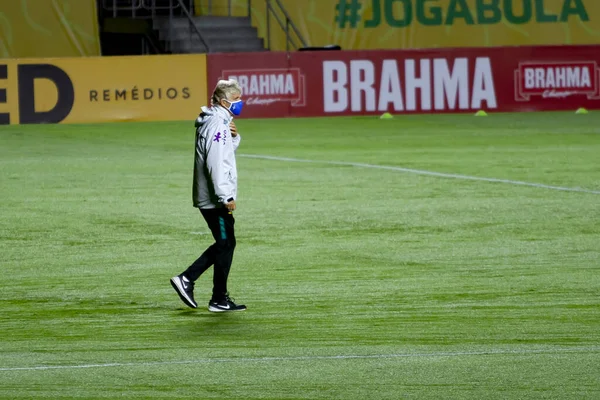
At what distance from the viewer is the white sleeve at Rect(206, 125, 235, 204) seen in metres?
9.45

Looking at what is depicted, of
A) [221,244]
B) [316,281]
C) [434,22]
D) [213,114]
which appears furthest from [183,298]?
[434,22]

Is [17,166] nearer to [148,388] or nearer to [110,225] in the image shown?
[110,225]

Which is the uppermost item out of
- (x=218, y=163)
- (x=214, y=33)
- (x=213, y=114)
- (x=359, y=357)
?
(x=214, y=33)

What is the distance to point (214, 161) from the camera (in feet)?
31.0

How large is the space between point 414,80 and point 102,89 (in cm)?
779

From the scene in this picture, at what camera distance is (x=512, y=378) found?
7609mm

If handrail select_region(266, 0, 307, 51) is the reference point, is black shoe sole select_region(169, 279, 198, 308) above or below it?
below

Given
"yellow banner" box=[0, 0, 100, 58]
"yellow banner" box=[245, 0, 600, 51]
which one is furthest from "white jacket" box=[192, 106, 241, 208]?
"yellow banner" box=[245, 0, 600, 51]

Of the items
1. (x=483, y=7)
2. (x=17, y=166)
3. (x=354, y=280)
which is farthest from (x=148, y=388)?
(x=483, y=7)

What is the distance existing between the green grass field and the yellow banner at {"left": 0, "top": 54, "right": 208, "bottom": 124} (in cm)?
933

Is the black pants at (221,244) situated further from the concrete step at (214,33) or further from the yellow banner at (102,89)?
the concrete step at (214,33)

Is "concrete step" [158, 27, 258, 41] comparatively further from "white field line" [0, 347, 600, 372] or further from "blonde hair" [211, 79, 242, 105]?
"white field line" [0, 347, 600, 372]

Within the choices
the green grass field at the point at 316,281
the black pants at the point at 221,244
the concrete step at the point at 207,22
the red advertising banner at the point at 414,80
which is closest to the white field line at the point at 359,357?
the green grass field at the point at 316,281

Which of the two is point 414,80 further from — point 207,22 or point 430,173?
point 430,173
